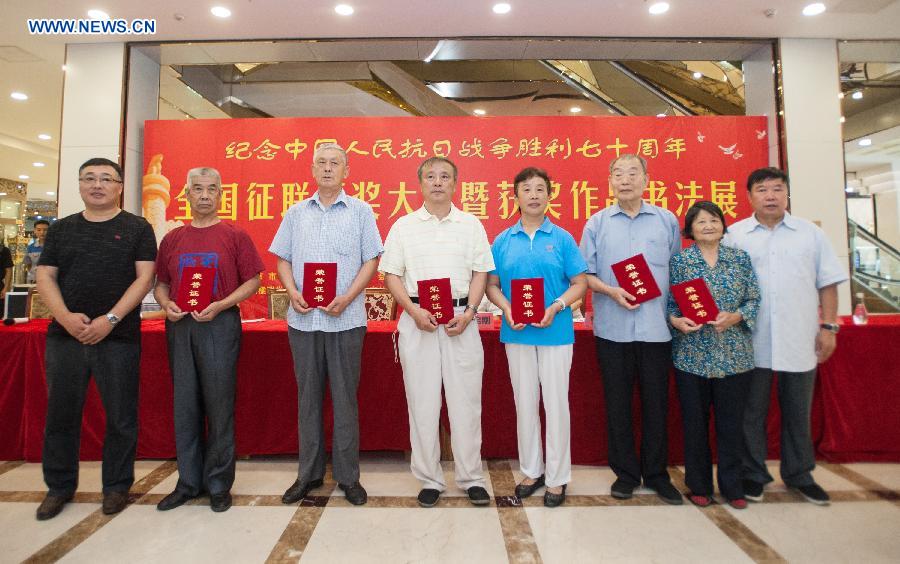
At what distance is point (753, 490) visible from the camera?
2.13m

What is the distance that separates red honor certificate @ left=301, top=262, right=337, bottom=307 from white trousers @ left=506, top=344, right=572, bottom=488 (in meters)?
0.87

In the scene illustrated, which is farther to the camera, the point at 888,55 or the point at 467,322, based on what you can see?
the point at 888,55

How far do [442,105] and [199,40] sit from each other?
2332 mm

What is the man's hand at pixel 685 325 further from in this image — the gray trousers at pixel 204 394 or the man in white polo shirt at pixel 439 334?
the gray trousers at pixel 204 394

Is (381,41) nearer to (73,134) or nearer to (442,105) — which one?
(442,105)

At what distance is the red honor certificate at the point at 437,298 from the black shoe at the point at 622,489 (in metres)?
1.13

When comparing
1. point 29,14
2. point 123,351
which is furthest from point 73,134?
point 123,351

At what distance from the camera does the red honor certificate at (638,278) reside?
6.65ft

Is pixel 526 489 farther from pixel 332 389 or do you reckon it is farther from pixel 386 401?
pixel 332 389

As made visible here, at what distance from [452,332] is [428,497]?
2.55ft

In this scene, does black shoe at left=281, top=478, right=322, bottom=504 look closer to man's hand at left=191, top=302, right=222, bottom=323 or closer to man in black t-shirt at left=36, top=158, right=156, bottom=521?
man in black t-shirt at left=36, top=158, right=156, bottom=521

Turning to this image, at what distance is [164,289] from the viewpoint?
219 cm

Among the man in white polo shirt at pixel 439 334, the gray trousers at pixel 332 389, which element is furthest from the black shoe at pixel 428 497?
the gray trousers at pixel 332 389

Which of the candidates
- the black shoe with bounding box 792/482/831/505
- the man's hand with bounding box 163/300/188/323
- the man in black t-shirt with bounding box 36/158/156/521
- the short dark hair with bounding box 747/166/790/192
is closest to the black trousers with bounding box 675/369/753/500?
the black shoe with bounding box 792/482/831/505
